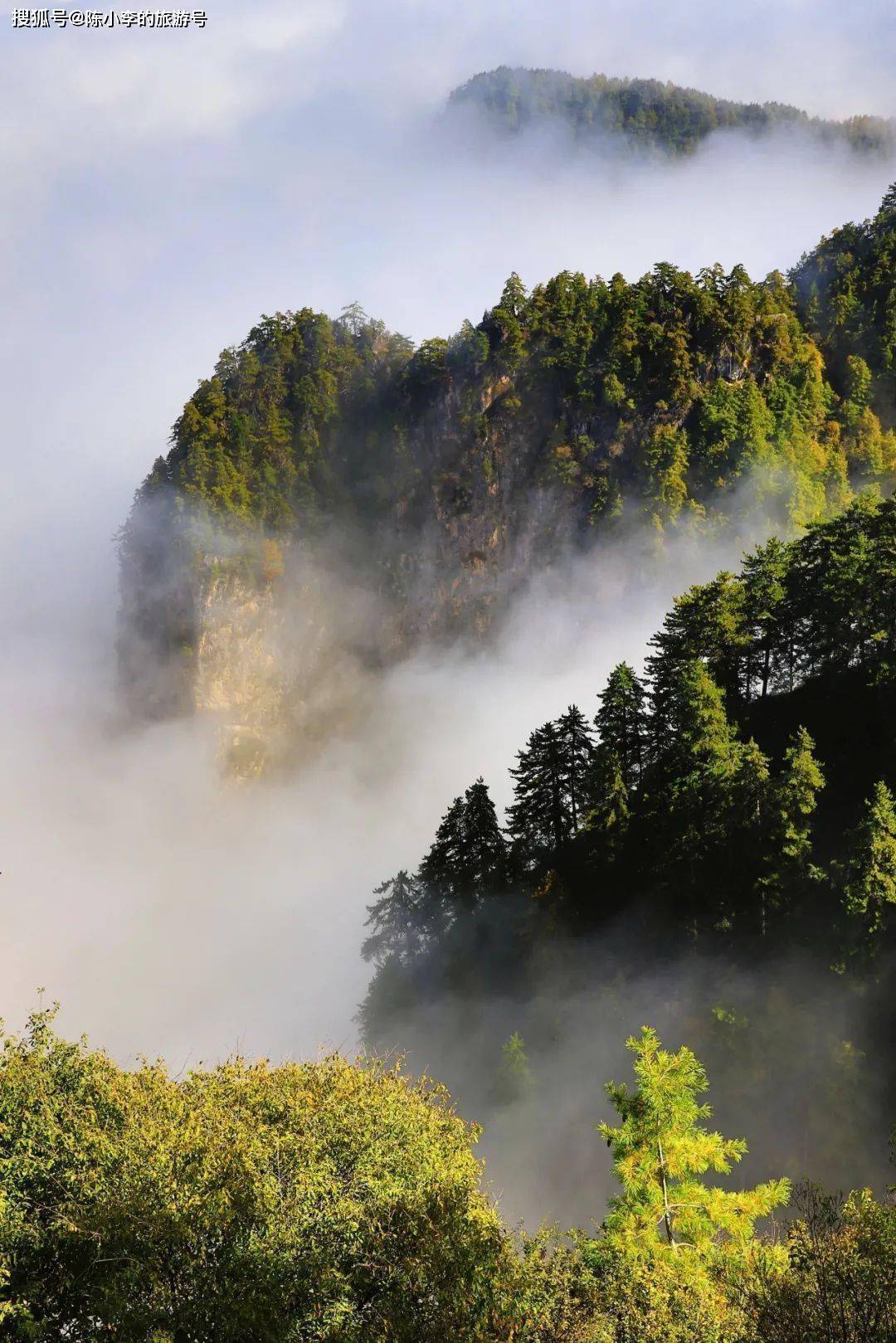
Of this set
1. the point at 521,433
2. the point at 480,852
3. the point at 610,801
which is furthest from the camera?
the point at 521,433

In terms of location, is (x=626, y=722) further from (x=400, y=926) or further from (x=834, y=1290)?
(x=834, y=1290)

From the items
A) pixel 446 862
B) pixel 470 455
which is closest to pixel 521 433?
pixel 470 455

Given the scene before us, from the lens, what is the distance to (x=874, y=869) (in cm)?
4262

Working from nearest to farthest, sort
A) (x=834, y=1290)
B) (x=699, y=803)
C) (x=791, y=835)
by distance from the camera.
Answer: (x=834, y=1290), (x=791, y=835), (x=699, y=803)

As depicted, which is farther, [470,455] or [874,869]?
[470,455]

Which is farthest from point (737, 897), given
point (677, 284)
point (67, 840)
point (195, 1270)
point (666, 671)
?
point (67, 840)

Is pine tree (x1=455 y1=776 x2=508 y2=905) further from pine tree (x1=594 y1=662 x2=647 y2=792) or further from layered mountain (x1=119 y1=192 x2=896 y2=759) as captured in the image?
layered mountain (x1=119 y1=192 x2=896 y2=759)

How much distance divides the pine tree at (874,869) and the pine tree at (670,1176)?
16348 millimetres

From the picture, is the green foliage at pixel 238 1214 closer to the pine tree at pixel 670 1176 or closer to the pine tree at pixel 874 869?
the pine tree at pixel 670 1176

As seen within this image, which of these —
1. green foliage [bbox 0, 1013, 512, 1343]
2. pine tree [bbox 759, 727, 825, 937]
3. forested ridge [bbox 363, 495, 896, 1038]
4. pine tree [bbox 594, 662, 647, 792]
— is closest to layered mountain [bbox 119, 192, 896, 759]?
forested ridge [bbox 363, 495, 896, 1038]

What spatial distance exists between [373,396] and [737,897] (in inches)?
4131

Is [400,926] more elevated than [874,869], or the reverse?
[400,926]

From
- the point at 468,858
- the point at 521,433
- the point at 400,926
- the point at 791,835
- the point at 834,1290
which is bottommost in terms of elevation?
the point at 834,1290

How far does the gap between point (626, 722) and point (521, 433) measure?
2954 inches
